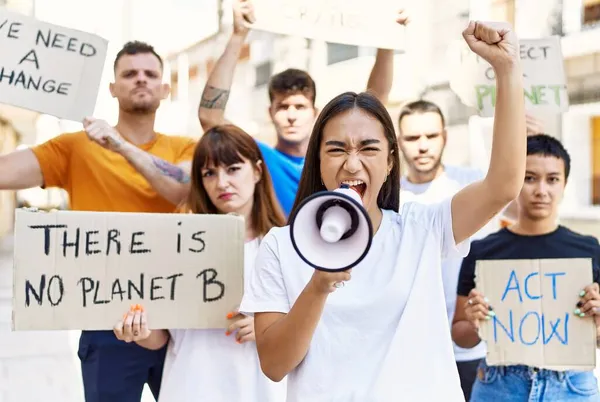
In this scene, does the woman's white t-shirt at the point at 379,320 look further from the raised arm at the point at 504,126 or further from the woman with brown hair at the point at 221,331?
the woman with brown hair at the point at 221,331

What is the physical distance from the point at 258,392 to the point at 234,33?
1.64m

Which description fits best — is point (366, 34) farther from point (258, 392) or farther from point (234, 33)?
point (258, 392)

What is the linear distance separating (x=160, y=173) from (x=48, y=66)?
0.68m

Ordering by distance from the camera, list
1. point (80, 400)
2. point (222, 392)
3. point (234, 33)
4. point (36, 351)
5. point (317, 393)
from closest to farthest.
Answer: point (317, 393)
point (222, 392)
point (234, 33)
point (80, 400)
point (36, 351)

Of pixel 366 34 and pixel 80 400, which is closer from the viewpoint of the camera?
pixel 366 34

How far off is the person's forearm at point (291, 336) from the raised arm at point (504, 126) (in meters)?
0.48

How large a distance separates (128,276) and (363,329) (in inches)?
45.3

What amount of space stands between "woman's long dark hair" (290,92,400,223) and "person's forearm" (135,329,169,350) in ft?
3.31

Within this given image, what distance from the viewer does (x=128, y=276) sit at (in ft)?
8.30

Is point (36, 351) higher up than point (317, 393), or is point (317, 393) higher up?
point (317, 393)

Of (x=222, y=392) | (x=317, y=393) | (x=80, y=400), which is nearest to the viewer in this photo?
(x=317, y=393)

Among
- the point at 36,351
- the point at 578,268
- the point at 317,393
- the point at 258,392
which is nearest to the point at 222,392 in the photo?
the point at 258,392

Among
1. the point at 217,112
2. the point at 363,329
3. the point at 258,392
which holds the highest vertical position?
the point at 217,112

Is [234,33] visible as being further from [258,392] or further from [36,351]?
[36,351]
